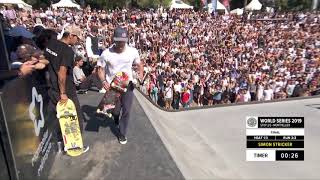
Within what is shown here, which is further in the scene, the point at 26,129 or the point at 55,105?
the point at 55,105

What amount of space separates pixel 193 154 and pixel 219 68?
9.73 m

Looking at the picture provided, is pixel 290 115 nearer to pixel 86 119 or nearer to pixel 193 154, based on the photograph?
pixel 193 154

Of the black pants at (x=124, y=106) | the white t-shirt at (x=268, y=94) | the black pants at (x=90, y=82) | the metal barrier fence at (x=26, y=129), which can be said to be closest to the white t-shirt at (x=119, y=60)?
the black pants at (x=124, y=106)

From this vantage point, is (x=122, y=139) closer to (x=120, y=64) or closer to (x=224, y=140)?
(x=120, y=64)

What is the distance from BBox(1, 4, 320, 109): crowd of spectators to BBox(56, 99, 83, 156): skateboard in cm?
557

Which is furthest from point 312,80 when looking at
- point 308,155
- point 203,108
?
point 308,155

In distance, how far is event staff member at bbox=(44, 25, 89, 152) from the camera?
431 cm

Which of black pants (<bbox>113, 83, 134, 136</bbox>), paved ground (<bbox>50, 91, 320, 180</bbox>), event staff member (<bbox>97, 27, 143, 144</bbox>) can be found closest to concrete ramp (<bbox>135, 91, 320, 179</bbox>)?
paved ground (<bbox>50, 91, 320, 180</bbox>)

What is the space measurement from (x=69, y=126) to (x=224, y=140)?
4.68m

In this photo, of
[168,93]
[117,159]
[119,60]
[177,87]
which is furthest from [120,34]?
[177,87]

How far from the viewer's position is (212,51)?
1809cm

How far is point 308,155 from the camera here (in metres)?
7.41

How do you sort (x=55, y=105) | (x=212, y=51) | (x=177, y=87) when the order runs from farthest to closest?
(x=212, y=51) < (x=177, y=87) < (x=55, y=105)
